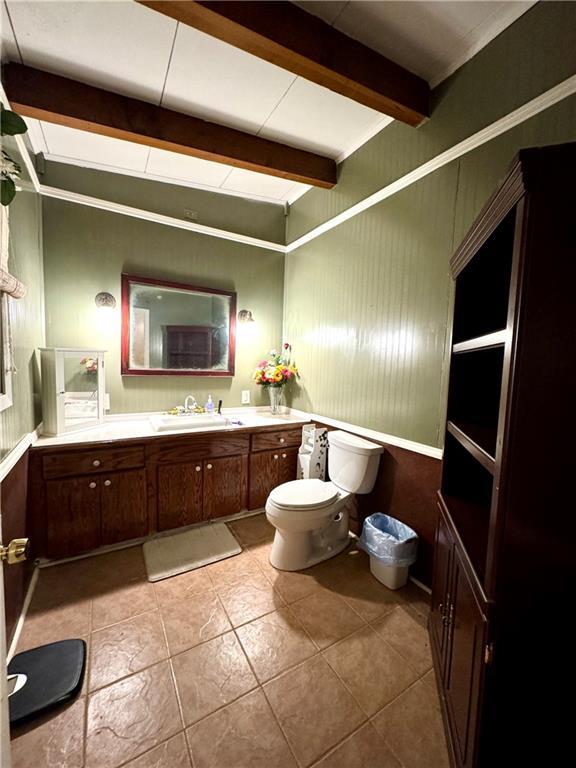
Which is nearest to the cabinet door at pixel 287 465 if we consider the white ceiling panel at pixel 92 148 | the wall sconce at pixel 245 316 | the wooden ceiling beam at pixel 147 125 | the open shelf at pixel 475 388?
the wall sconce at pixel 245 316

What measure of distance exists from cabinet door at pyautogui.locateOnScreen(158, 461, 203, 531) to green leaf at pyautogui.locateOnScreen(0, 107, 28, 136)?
1.88 meters

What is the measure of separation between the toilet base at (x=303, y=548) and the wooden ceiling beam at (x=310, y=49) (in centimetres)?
252

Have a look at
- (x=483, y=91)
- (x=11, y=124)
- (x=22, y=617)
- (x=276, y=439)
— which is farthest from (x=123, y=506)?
(x=483, y=91)

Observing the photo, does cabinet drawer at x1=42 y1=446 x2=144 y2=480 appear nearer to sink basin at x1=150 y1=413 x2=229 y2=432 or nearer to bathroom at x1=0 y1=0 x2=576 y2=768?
bathroom at x1=0 y1=0 x2=576 y2=768

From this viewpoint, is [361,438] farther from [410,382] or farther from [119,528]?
[119,528]

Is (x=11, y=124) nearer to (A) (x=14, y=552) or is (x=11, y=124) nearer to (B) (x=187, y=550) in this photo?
(A) (x=14, y=552)

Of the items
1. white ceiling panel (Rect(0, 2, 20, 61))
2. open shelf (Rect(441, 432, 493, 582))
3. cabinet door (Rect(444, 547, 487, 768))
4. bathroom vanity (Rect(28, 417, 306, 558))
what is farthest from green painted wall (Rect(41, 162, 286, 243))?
cabinet door (Rect(444, 547, 487, 768))

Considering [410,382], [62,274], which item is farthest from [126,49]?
[410,382]

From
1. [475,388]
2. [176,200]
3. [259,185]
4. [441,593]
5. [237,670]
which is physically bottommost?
[237,670]

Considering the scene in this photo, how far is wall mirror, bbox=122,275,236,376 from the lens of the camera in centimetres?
256

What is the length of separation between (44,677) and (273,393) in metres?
2.30

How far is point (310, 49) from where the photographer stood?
1.43 metres

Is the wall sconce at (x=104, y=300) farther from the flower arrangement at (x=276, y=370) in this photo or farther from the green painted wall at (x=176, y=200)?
the flower arrangement at (x=276, y=370)

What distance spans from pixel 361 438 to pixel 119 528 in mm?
1820
